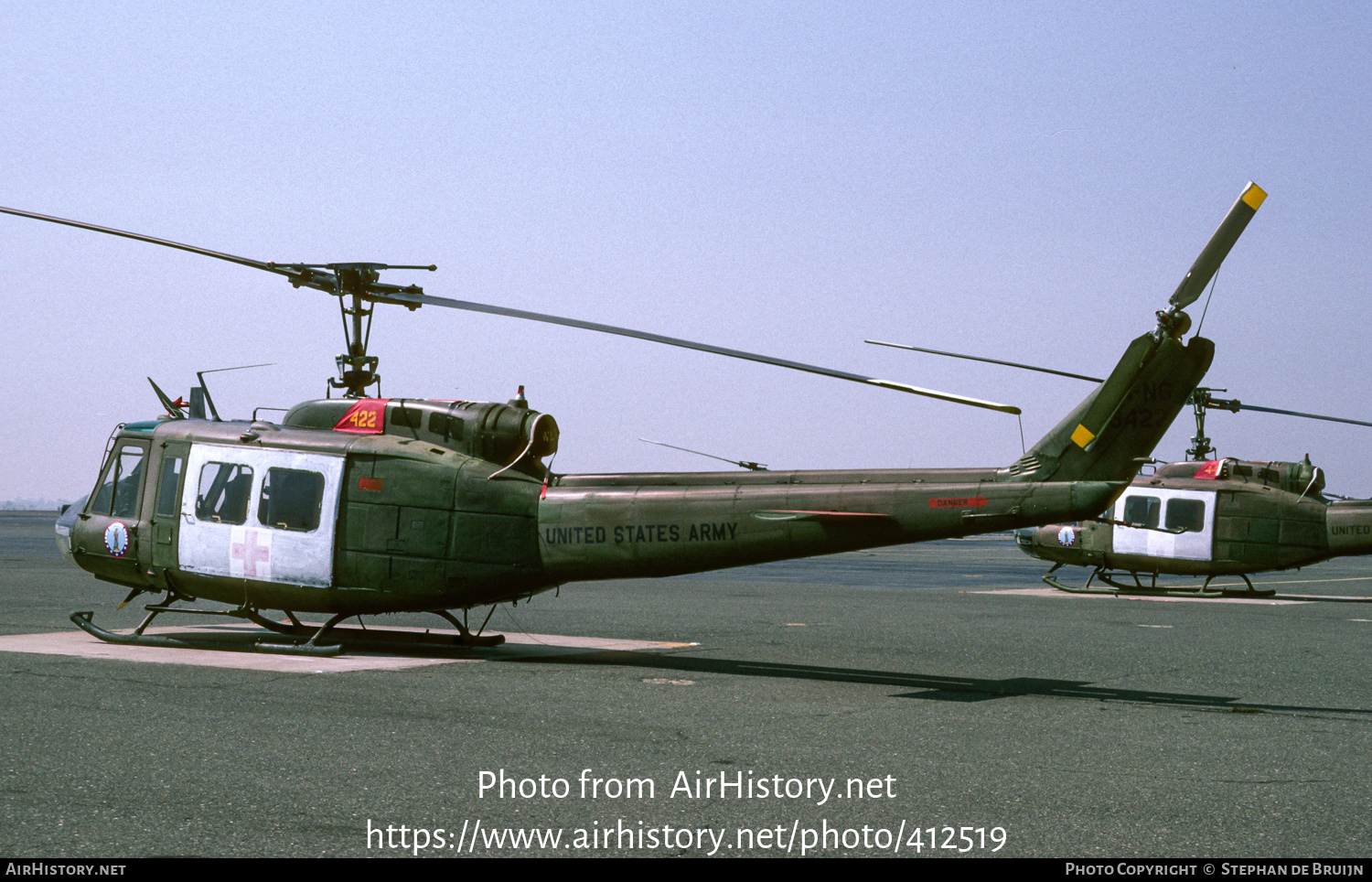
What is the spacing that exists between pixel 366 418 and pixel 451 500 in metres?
1.89

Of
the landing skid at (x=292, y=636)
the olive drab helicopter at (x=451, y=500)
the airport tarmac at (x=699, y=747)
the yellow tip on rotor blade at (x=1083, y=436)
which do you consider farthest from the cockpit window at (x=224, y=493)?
the yellow tip on rotor blade at (x=1083, y=436)

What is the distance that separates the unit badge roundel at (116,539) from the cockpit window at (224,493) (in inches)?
50.3

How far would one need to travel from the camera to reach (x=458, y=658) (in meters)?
15.8

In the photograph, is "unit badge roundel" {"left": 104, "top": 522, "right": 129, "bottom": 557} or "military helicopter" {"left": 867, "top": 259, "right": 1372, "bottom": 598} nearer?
"unit badge roundel" {"left": 104, "top": 522, "right": 129, "bottom": 557}

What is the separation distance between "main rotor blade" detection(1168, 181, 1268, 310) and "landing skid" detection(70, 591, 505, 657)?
9455mm

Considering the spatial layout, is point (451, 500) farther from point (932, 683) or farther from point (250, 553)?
point (932, 683)

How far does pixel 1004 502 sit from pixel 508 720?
18.9ft

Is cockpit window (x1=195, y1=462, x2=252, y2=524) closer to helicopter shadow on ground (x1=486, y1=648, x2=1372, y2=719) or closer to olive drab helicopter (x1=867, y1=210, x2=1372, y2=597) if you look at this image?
helicopter shadow on ground (x1=486, y1=648, x2=1372, y2=719)

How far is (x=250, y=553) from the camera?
16094 millimetres

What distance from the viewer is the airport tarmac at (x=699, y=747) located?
23.4 feet

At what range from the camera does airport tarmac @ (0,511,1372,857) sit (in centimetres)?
713

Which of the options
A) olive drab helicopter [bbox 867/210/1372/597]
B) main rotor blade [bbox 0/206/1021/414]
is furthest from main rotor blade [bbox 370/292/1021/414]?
olive drab helicopter [bbox 867/210/1372/597]

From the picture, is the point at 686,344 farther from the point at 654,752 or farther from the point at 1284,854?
the point at 1284,854

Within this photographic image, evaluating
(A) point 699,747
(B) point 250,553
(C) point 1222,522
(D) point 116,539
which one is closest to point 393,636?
(B) point 250,553
